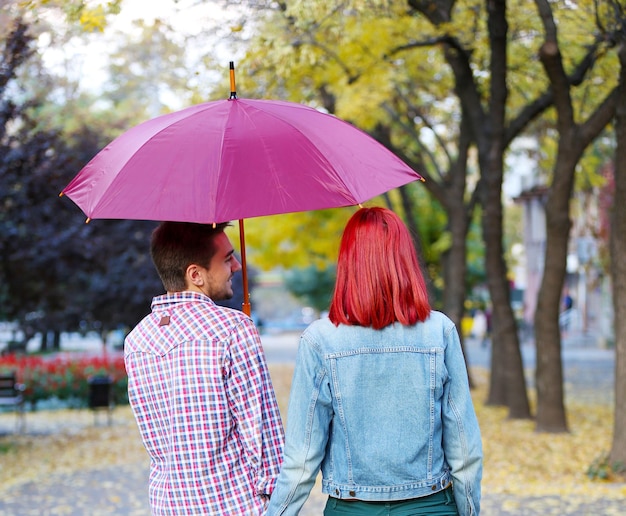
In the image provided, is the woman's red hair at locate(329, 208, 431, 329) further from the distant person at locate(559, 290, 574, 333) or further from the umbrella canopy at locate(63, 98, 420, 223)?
the distant person at locate(559, 290, 574, 333)

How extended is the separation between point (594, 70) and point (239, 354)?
39.0 feet

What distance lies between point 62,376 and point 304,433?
15.6 m

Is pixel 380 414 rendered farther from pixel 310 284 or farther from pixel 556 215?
pixel 310 284

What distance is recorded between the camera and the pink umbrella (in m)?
3.19

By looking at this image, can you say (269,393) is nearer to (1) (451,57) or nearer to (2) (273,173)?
(2) (273,173)

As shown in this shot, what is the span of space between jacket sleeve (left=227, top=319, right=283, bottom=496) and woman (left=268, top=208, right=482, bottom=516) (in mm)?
138

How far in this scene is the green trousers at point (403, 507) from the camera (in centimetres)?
274

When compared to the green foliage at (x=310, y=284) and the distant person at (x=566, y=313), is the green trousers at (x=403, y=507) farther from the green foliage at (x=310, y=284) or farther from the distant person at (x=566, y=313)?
the green foliage at (x=310, y=284)

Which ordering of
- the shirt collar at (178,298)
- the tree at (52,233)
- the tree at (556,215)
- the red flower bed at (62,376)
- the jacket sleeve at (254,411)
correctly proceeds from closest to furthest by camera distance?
the jacket sleeve at (254,411)
the shirt collar at (178,298)
the tree at (556,215)
the tree at (52,233)
the red flower bed at (62,376)

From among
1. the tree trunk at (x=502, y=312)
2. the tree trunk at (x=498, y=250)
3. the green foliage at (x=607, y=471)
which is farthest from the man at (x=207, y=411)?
the tree trunk at (x=502, y=312)

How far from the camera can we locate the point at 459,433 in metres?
2.77

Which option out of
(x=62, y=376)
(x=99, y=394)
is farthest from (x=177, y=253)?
(x=62, y=376)

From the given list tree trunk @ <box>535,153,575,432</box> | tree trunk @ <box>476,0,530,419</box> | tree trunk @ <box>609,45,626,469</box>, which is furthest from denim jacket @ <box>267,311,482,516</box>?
tree trunk @ <box>476,0,530,419</box>

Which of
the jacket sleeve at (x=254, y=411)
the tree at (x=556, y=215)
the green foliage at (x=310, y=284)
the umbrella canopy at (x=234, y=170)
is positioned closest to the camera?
the jacket sleeve at (x=254, y=411)
